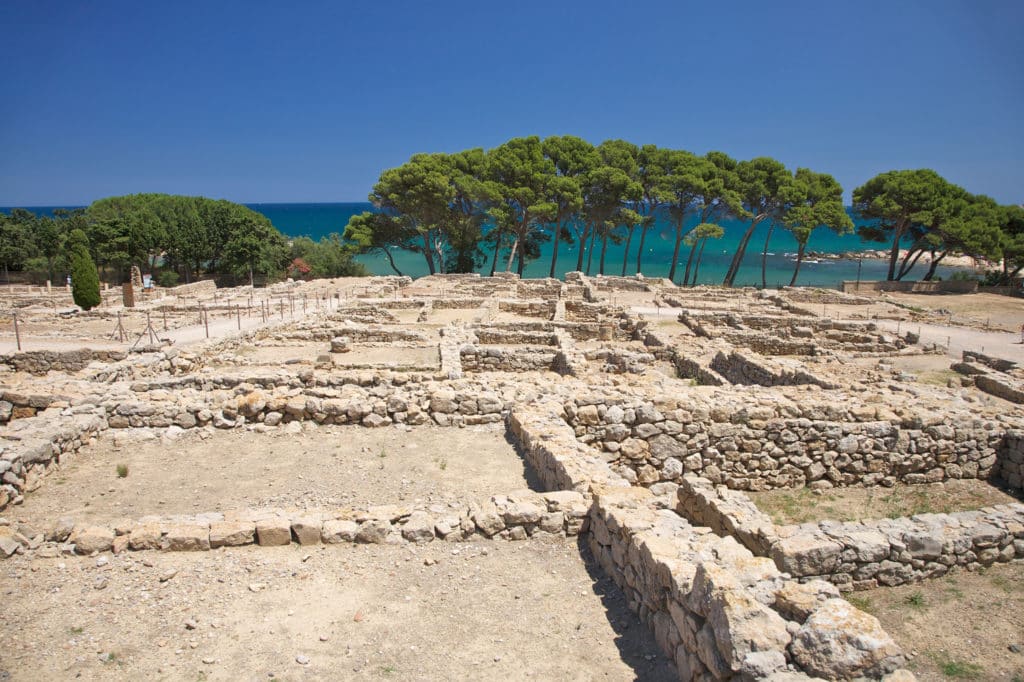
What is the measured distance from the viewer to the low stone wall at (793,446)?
8.72 m

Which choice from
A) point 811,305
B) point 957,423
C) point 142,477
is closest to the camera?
point 142,477

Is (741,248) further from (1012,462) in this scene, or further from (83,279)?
(83,279)

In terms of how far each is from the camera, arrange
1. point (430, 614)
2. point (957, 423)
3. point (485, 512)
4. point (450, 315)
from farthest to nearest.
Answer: point (450, 315)
point (957, 423)
point (485, 512)
point (430, 614)

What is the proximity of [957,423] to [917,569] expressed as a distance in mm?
3906

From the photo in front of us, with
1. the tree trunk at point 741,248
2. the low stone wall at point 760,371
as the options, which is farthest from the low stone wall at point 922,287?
the low stone wall at point 760,371

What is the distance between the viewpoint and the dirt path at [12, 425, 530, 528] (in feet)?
24.3

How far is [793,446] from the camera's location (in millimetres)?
8773

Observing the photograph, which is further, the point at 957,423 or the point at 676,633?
the point at 957,423

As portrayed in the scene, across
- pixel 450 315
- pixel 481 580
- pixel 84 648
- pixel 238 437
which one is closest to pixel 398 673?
pixel 481 580

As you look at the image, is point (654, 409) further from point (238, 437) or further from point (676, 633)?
point (238, 437)

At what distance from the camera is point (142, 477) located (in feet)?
26.7

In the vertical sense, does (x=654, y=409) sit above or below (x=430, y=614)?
above

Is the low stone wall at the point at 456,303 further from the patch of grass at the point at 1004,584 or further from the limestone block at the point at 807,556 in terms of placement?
the patch of grass at the point at 1004,584

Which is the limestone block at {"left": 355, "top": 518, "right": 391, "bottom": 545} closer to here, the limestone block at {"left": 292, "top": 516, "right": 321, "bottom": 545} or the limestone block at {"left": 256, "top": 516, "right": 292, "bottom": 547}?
the limestone block at {"left": 292, "top": 516, "right": 321, "bottom": 545}
